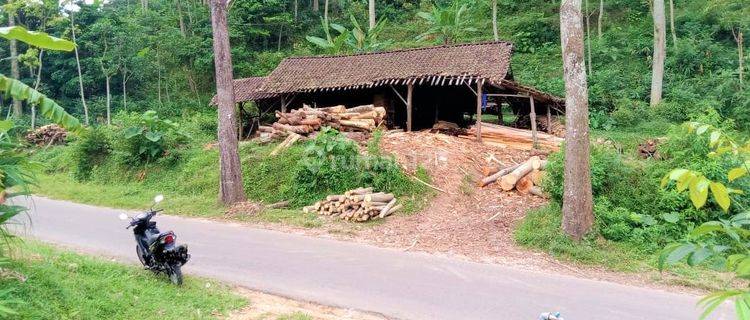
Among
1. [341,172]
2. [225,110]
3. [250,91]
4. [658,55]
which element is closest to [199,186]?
[225,110]

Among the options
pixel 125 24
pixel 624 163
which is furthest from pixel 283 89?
pixel 125 24

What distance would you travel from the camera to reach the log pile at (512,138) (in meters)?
16.5

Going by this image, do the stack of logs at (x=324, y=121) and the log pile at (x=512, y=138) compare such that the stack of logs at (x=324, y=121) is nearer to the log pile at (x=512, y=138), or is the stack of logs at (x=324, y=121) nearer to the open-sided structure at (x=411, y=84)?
the open-sided structure at (x=411, y=84)

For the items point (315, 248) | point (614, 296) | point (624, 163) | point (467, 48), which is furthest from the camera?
point (467, 48)

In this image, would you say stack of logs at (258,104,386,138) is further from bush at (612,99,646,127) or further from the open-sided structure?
bush at (612,99,646,127)

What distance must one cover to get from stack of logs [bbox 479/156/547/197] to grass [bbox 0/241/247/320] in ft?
27.2

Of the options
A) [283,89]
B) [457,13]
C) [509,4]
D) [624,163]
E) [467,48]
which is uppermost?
[509,4]

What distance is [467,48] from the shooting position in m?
18.1

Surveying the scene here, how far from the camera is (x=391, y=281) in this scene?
7.33 metres

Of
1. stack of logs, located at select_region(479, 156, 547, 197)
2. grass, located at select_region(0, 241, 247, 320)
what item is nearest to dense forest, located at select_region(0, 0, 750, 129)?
stack of logs, located at select_region(479, 156, 547, 197)

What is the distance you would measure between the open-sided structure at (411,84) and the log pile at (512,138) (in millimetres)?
487

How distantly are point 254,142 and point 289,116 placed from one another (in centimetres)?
163

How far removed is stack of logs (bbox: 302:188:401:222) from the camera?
11.4m

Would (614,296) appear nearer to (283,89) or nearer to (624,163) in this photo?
(624,163)
